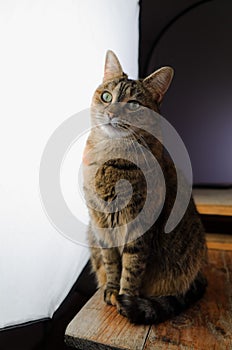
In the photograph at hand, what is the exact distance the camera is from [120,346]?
646 millimetres

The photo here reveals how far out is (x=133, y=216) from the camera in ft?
2.42

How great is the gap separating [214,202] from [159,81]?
1.87ft

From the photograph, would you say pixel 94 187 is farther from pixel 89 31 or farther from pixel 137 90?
pixel 89 31

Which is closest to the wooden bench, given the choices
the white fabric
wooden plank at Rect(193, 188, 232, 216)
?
the white fabric

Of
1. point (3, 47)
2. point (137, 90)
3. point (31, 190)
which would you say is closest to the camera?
point (3, 47)

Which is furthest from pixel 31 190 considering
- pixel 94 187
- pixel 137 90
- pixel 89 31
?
pixel 89 31

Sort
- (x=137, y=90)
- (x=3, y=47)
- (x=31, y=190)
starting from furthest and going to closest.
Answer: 1. (x=137, y=90)
2. (x=31, y=190)
3. (x=3, y=47)

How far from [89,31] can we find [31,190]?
504mm

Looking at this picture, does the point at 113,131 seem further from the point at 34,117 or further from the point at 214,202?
the point at 214,202

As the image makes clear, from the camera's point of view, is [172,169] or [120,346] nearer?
[120,346]

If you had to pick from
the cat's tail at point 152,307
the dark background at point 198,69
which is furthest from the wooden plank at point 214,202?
the cat's tail at point 152,307

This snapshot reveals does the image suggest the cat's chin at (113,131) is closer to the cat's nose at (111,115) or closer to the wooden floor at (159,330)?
the cat's nose at (111,115)

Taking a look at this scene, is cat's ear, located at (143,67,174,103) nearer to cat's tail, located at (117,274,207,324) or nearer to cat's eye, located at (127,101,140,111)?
cat's eye, located at (127,101,140,111)

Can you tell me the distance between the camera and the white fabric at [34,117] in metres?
0.59
